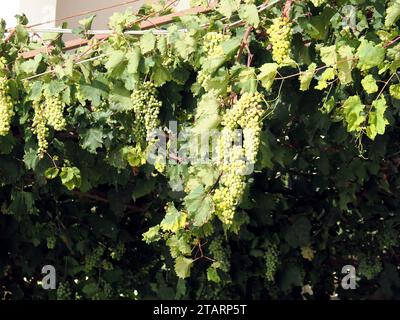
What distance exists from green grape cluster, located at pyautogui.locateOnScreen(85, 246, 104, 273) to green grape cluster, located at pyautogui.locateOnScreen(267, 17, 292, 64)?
1.94 metres

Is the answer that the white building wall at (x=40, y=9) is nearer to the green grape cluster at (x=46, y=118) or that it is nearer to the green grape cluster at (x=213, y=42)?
the green grape cluster at (x=46, y=118)

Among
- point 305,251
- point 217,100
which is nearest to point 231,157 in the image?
point 217,100

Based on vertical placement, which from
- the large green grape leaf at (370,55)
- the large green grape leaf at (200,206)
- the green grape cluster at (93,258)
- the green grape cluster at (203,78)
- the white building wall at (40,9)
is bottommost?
→ the large green grape leaf at (200,206)

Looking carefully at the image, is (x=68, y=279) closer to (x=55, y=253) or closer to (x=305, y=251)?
(x=55, y=253)

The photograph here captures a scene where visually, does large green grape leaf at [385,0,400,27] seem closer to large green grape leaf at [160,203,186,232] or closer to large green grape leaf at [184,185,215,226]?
large green grape leaf at [184,185,215,226]

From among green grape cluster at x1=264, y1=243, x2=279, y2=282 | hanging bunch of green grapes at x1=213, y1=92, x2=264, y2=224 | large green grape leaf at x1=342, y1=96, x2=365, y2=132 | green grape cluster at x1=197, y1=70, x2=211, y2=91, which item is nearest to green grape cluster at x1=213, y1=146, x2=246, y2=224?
hanging bunch of green grapes at x1=213, y1=92, x2=264, y2=224

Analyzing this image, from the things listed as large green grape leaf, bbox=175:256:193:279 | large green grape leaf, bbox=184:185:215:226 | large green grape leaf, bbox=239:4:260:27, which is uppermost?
large green grape leaf, bbox=239:4:260:27

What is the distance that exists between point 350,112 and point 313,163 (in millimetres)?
1264

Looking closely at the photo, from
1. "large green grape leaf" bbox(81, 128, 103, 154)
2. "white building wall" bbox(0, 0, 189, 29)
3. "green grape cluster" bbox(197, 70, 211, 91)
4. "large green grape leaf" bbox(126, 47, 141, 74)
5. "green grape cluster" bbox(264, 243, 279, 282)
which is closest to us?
"green grape cluster" bbox(197, 70, 211, 91)

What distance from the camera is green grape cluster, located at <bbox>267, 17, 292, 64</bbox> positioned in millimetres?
A: 3252

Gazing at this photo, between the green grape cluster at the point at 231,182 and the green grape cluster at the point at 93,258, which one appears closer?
the green grape cluster at the point at 231,182

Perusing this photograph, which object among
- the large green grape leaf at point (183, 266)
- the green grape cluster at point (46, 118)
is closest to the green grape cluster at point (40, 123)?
the green grape cluster at point (46, 118)

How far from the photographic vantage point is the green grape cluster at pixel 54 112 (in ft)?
12.1

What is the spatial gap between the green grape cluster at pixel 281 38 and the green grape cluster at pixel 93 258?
194 centimetres
